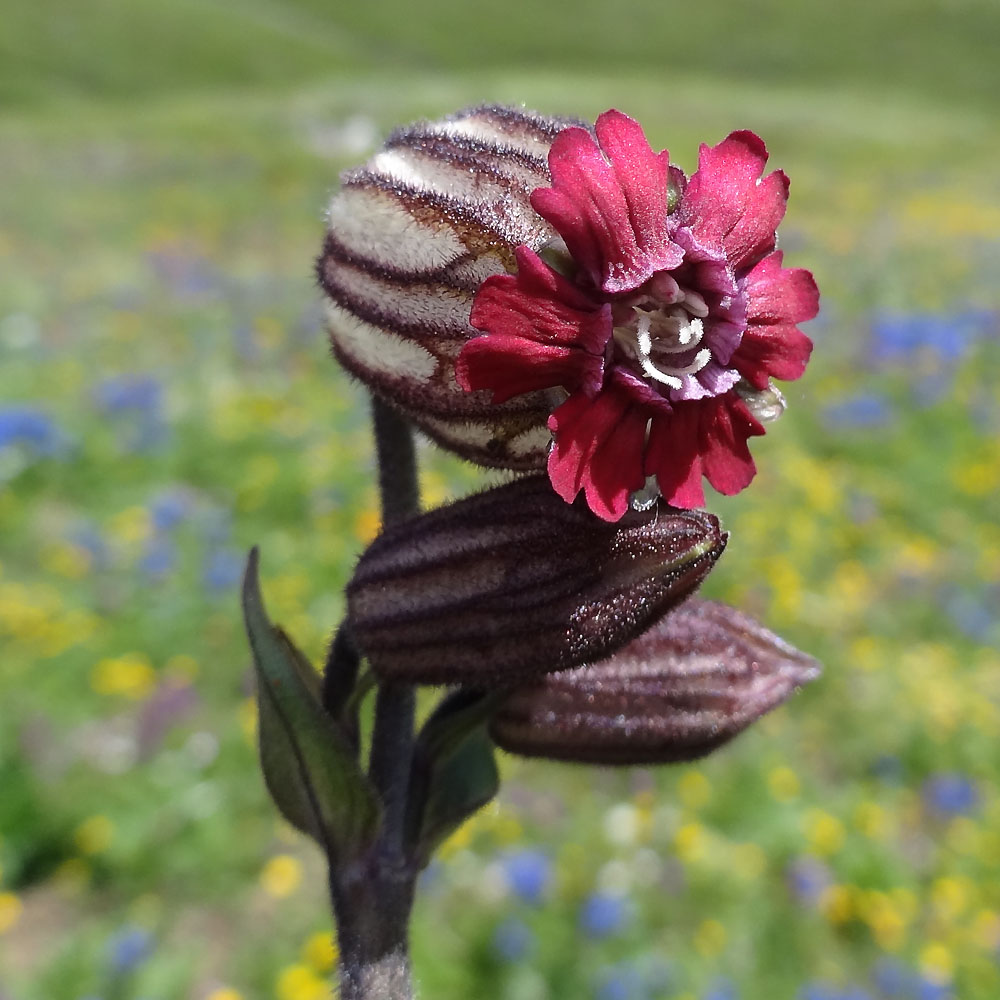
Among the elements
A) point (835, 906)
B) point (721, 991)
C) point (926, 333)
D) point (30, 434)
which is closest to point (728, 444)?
point (721, 991)

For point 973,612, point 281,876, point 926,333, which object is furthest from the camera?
point 926,333

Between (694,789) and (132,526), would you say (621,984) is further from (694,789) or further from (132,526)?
(132,526)

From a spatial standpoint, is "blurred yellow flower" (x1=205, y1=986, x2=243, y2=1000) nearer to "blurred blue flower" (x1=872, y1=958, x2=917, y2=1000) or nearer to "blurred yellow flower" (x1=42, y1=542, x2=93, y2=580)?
"blurred blue flower" (x1=872, y1=958, x2=917, y2=1000)

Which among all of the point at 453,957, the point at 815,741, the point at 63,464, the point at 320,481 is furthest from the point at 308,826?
the point at 63,464

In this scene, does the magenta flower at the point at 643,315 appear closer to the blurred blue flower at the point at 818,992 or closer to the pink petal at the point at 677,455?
the pink petal at the point at 677,455

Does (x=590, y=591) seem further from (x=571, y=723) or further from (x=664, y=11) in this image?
(x=664, y=11)

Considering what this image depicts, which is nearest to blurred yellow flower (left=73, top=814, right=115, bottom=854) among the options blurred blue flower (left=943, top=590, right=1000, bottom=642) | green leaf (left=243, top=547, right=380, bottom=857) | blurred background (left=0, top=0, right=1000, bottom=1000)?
blurred background (left=0, top=0, right=1000, bottom=1000)
